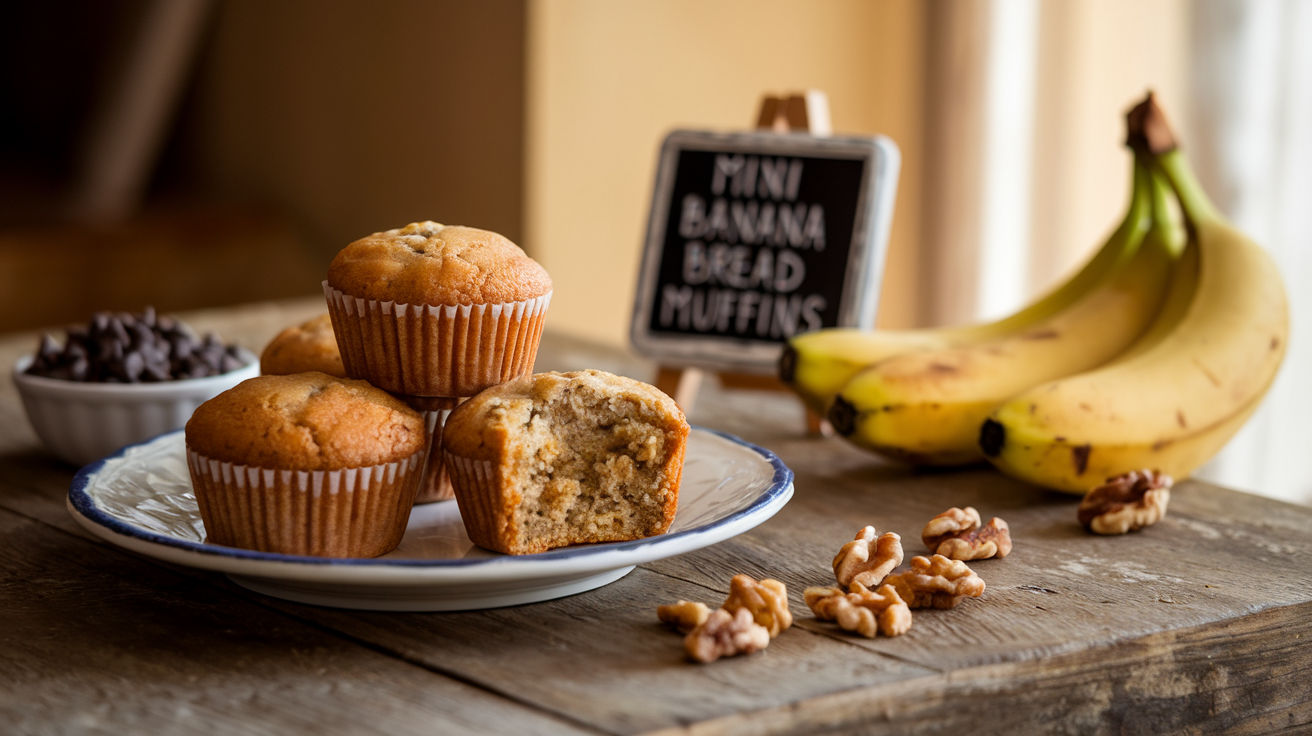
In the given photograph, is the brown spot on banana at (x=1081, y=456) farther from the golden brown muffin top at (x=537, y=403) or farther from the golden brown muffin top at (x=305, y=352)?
the golden brown muffin top at (x=305, y=352)

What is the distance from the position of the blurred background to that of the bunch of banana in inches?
44.0

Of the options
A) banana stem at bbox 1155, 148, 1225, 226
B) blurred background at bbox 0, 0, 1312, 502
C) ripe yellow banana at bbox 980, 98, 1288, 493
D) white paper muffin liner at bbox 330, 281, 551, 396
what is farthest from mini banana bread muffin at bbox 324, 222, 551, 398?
blurred background at bbox 0, 0, 1312, 502

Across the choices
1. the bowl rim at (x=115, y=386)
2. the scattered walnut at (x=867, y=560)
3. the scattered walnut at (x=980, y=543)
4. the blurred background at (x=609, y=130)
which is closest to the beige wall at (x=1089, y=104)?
the blurred background at (x=609, y=130)

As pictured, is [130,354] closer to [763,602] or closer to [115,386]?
[115,386]

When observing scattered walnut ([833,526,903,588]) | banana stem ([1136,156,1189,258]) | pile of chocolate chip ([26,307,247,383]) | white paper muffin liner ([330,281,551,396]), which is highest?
banana stem ([1136,156,1189,258])

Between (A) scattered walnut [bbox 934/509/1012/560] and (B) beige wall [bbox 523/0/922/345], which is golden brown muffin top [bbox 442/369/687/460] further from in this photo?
(B) beige wall [bbox 523/0/922/345]

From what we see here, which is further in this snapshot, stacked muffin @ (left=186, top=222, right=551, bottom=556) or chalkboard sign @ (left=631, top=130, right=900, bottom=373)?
chalkboard sign @ (left=631, top=130, right=900, bottom=373)

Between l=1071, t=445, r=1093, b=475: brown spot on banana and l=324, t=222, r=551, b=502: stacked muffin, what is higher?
l=324, t=222, r=551, b=502: stacked muffin

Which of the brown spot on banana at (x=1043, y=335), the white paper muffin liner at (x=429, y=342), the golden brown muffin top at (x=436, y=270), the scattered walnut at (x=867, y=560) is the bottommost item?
the scattered walnut at (x=867, y=560)

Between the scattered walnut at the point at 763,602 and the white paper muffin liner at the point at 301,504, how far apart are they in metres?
0.29

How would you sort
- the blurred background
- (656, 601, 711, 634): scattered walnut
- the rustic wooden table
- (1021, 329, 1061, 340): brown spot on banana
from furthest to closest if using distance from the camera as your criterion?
the blurred background, (1021, 329, 1061, 340): brown spot on banana, (656, 601, 711, 634): scattered walnut, the rustic wooden table

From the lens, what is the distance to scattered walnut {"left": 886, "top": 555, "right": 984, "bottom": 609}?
99 centimetres

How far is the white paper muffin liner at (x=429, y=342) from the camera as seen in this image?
3.51 feet

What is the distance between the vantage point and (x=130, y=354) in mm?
1381
